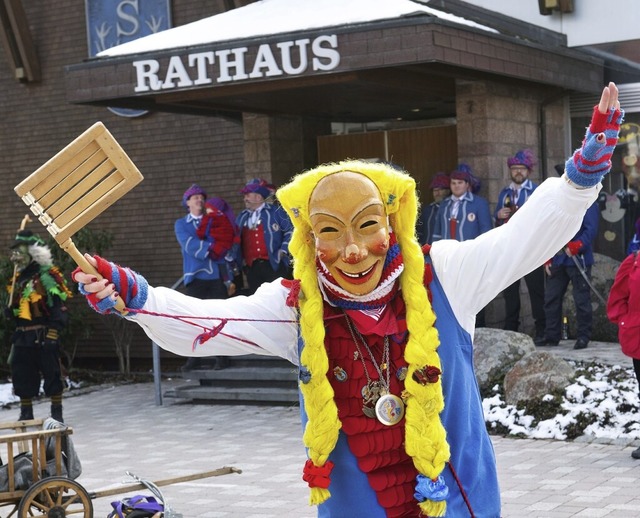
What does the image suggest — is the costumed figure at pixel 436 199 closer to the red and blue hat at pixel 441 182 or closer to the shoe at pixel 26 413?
the red and blue hat at pixel 441 182

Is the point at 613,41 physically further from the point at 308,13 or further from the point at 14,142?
the point at 14,142

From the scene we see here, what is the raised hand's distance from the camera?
3482 millimetres

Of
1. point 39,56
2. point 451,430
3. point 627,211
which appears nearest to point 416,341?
point 451,430

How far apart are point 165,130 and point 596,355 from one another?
6384 mm

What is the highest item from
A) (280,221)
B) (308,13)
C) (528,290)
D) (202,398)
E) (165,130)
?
(308,13)

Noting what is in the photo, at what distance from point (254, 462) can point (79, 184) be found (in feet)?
17.7

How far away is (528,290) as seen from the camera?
12.9 m

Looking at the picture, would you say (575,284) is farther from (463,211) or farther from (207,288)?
(207,288)

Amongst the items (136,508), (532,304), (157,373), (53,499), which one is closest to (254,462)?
(53,499)

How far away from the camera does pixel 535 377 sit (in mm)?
9477

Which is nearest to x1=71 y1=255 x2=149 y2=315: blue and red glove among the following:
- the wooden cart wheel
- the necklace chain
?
the necklace chain

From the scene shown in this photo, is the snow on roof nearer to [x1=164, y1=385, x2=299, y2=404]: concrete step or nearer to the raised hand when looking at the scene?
[x1=164, y1=385, x2=299, y2=404]: concrete step

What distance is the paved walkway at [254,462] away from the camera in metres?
7.17

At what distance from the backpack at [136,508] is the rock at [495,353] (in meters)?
4.34
